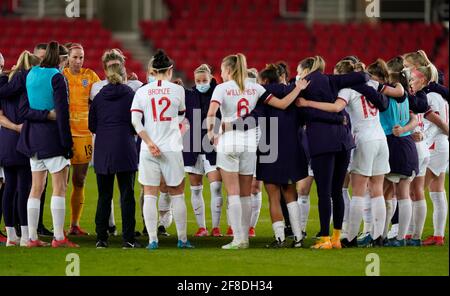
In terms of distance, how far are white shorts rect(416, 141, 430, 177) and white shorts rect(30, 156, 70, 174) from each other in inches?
141

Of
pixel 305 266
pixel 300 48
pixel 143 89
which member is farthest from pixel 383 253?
pixel 300 48

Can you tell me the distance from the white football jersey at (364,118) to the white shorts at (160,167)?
1.77 meters

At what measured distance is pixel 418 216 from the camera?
10734 mm

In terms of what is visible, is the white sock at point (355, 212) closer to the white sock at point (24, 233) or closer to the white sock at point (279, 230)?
the white sock at point (279, 230)

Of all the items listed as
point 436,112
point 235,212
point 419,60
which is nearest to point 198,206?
point 235,212

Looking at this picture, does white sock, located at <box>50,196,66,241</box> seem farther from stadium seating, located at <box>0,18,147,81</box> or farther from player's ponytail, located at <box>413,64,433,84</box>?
stadium seating, located at <box>0,18,147,81</box>

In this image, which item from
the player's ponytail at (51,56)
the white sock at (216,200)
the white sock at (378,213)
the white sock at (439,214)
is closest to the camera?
the player's ponytail at (51,56)

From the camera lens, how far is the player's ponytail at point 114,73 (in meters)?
9.93

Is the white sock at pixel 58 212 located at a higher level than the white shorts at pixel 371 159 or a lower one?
lower

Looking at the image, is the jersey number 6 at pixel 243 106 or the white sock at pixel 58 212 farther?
the white sock at pixel 58 212

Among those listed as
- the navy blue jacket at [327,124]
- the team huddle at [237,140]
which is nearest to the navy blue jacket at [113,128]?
the team huddle at [237,140]

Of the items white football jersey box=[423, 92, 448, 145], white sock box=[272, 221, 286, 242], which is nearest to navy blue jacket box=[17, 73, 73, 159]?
white sock box=[272, 221, 286, 242]

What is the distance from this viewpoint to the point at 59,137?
32.7 ft

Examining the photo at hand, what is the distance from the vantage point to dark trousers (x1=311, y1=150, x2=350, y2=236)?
9.88 meters
